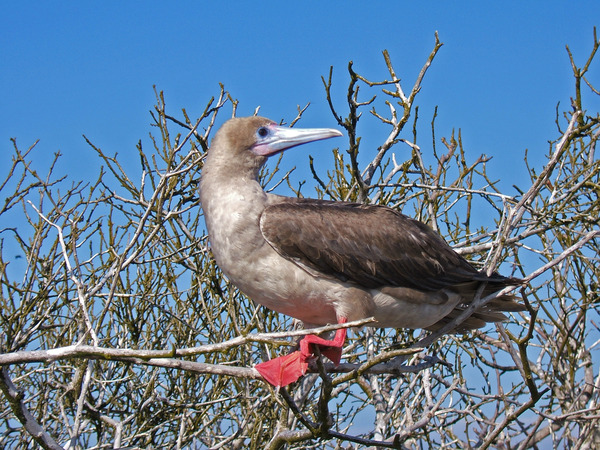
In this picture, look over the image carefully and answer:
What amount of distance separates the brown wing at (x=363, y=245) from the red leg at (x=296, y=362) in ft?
1.26

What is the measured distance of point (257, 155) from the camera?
4297 millimetres

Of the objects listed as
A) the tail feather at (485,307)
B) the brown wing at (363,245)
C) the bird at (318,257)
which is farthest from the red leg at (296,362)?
the tail feather at (485,307)

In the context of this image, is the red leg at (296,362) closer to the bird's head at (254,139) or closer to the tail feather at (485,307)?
the tail feather at (485,307)

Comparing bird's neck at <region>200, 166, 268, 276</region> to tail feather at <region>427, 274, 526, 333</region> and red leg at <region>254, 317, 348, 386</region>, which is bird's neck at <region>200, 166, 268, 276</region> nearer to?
red leg at <region>254, 317, 348, 386</region>

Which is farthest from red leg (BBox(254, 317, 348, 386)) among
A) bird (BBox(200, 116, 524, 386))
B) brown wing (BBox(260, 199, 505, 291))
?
brown wing (BBox(260, 199, 505, 291))

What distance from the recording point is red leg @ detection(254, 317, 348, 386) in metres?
3.44

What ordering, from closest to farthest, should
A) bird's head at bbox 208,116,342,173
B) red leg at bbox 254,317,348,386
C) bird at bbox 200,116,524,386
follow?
1. red leg at bbox 254,317,348,386
2. bird at bbox 200,116,524,386
3. bird's head at bbox 208,116,342,173

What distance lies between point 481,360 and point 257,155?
284 cm

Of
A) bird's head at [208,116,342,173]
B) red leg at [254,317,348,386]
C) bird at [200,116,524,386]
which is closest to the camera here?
red leg at [254,317,348,386]

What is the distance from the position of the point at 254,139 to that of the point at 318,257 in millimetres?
943

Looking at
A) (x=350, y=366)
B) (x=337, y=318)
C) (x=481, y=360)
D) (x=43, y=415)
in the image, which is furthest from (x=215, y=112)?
(x=481, y=360)

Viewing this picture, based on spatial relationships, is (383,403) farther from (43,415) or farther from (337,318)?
(43,415)

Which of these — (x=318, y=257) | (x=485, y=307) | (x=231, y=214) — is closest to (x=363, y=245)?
(x=318, y=257)

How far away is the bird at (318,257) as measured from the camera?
383 centimetres
